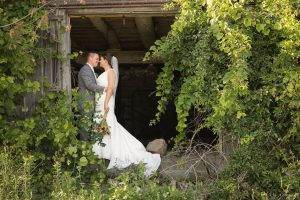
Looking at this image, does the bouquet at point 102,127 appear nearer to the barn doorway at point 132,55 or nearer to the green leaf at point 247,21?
the barn doorway at point 132,55

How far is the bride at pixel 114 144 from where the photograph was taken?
8297 mm

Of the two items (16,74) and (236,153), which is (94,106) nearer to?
(16,74)

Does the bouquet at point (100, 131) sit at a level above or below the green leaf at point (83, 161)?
above

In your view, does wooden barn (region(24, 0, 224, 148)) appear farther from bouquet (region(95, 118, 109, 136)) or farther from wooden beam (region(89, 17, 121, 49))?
bouquet (region(95, 118, 109, 136))

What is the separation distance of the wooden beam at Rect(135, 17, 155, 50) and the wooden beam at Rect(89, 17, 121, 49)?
60cm

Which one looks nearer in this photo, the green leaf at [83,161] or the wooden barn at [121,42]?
the green leaf at [83,161]

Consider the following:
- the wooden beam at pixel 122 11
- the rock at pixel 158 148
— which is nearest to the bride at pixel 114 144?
the rock at pixel 158 148

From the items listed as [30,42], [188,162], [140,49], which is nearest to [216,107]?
[188,162]

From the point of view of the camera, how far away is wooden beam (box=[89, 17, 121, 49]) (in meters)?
9.85

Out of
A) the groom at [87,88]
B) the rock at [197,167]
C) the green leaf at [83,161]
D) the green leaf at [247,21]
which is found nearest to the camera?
the green leaf at [247,21]

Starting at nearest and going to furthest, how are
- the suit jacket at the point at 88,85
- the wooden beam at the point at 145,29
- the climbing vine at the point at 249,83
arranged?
the climbing vine at the point at 249,83 < the suit jacket at the point at 88,85 < the wooden beam at the point at 145,29

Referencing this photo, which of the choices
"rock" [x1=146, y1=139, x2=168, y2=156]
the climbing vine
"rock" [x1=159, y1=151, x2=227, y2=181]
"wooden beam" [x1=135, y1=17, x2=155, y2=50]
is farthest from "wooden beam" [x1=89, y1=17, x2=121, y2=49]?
"rock" [x1=159, y1=151, x2=227, y2=181]

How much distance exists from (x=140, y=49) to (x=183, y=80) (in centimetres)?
573

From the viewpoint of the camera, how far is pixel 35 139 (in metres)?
7.68
